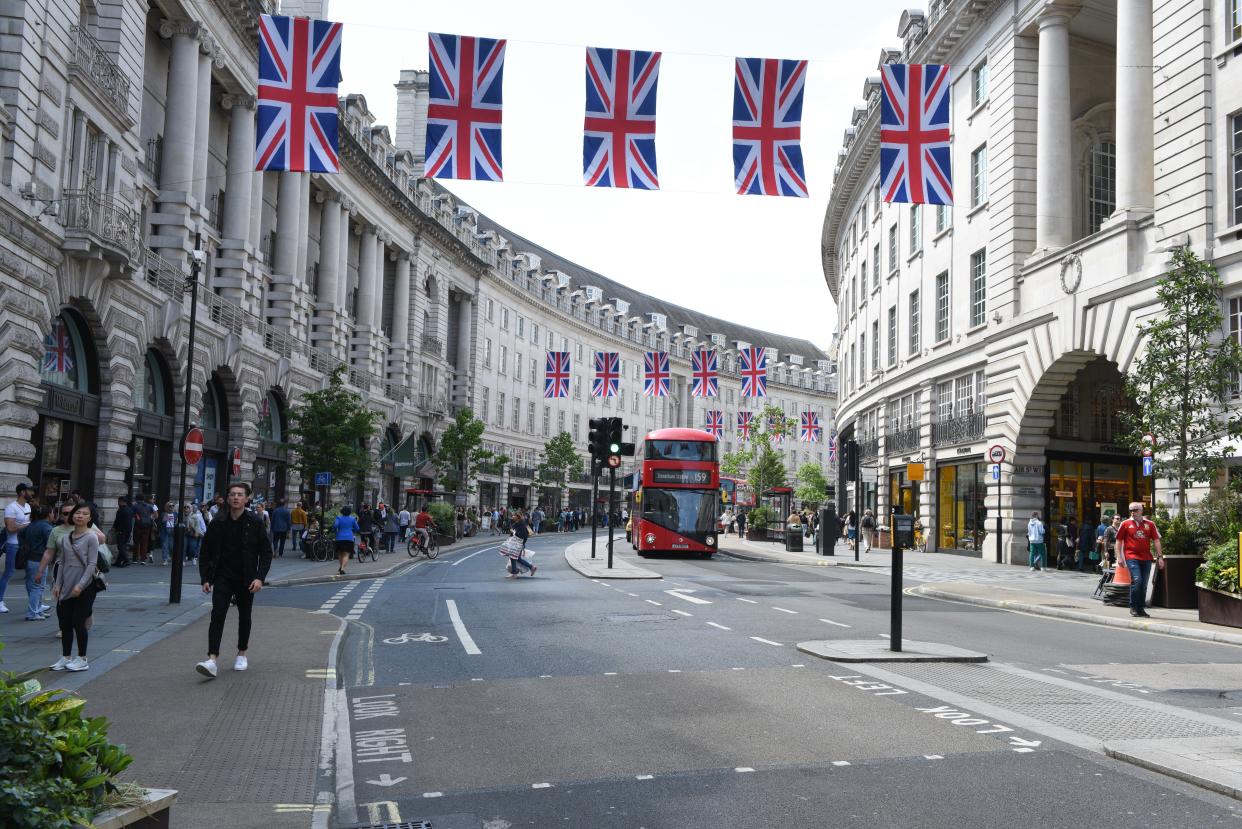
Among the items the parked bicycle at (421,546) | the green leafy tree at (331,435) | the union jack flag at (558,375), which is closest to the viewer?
the parked bicycle at (421,546)

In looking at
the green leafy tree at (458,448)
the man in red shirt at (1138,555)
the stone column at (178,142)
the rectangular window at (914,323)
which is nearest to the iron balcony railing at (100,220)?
the stone column at (178,142)

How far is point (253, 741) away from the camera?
7.21 m

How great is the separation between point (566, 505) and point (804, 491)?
92.4 feet

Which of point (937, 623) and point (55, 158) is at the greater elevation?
point (55, 158)

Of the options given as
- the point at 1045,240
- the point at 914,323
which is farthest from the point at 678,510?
the point at 914,323

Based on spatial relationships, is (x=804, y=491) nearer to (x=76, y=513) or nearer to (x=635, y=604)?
(x=635, y=604)

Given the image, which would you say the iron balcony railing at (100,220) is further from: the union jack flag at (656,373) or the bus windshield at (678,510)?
the union jack flag at (656,373)

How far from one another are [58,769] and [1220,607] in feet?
53.8

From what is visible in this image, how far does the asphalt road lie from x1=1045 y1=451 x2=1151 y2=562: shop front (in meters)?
19.4

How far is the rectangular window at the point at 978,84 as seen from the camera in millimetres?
37094

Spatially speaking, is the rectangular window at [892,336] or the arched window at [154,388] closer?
the arched window at [154,388]

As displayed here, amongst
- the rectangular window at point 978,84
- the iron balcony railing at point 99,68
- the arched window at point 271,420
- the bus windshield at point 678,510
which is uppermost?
the rectangular window at point 978,84

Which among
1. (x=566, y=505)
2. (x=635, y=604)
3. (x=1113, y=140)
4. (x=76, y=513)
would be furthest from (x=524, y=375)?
(x=76, y=513)

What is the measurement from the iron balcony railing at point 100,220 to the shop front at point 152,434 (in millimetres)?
4573
